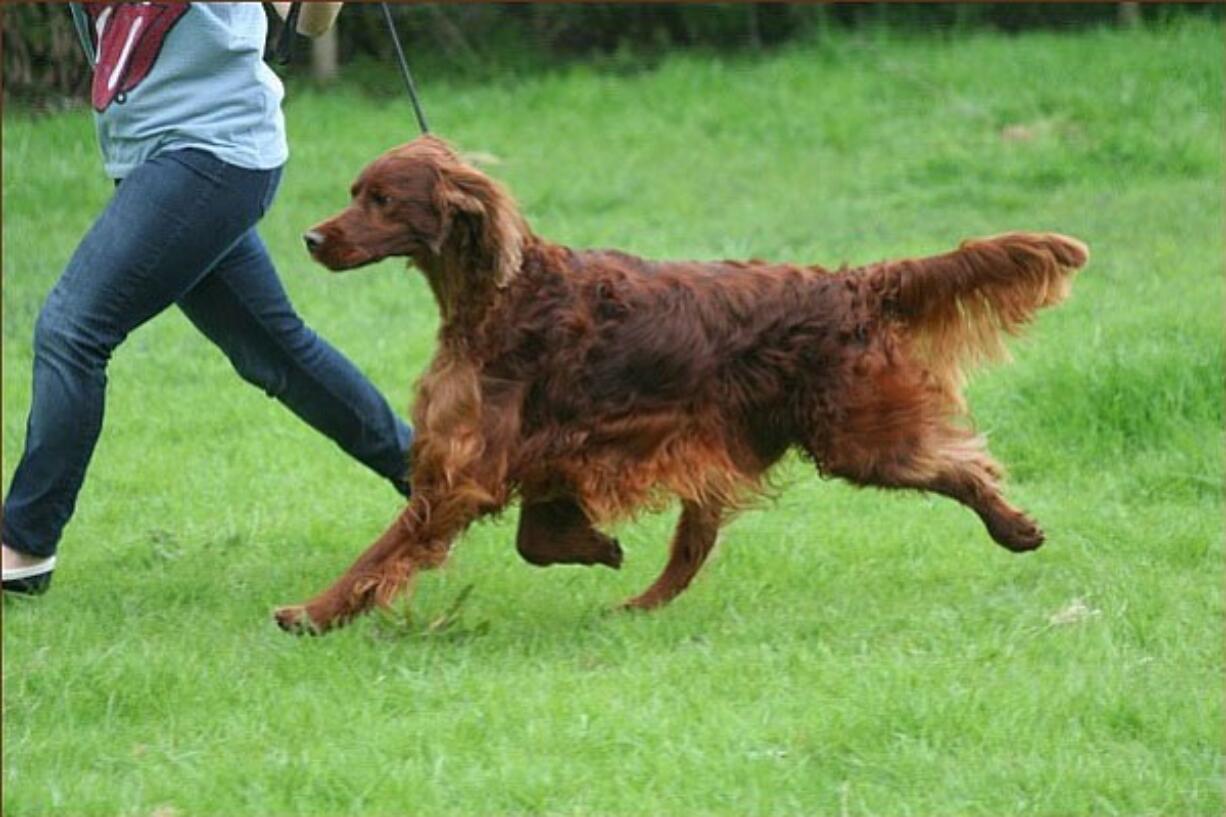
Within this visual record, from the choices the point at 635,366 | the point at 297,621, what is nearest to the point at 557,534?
the point at 635,366

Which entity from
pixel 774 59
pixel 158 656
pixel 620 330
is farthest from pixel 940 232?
pixel 158 656

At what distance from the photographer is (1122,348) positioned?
21.8ft

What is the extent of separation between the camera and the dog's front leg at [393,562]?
15.8ft

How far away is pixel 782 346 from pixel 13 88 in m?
8.83

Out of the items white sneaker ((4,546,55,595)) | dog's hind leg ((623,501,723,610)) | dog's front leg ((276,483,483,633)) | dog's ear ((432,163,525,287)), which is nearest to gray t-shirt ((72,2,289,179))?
dog's ear ((432,163,525,287))

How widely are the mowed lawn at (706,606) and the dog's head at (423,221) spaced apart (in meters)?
0.82

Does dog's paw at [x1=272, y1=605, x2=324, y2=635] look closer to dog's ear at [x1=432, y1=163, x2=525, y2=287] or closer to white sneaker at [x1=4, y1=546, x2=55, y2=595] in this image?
white sneaker at [x1=4, y1=546, x2=55, y2=595]

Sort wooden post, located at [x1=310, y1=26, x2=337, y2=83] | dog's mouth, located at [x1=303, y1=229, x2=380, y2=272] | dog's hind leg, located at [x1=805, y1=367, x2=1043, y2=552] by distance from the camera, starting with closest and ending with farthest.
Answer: dog's mouth, located at [x1=303, y1=229, x2=380, y2=272] < dog's hind leg, located at [x1=805, y1=367, x2=1043, y2=552] < wooden post, located at [x1=310, y1=26, x2=337, y2=83]

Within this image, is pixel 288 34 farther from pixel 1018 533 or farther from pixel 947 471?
pixel 1018 533

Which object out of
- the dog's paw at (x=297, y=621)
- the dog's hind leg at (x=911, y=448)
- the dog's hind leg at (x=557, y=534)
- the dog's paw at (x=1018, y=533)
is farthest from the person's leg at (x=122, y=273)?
the dog's paw at (x=1018, y=533)

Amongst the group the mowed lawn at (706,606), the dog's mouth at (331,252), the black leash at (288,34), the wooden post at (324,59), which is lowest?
the wooden post at (324,59)

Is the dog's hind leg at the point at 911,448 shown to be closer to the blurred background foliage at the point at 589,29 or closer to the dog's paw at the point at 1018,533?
the dog's paw at the point at 1018,533

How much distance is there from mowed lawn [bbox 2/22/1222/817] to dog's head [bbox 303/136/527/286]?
0.82m

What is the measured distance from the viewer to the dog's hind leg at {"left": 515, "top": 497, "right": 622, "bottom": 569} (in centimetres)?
499
